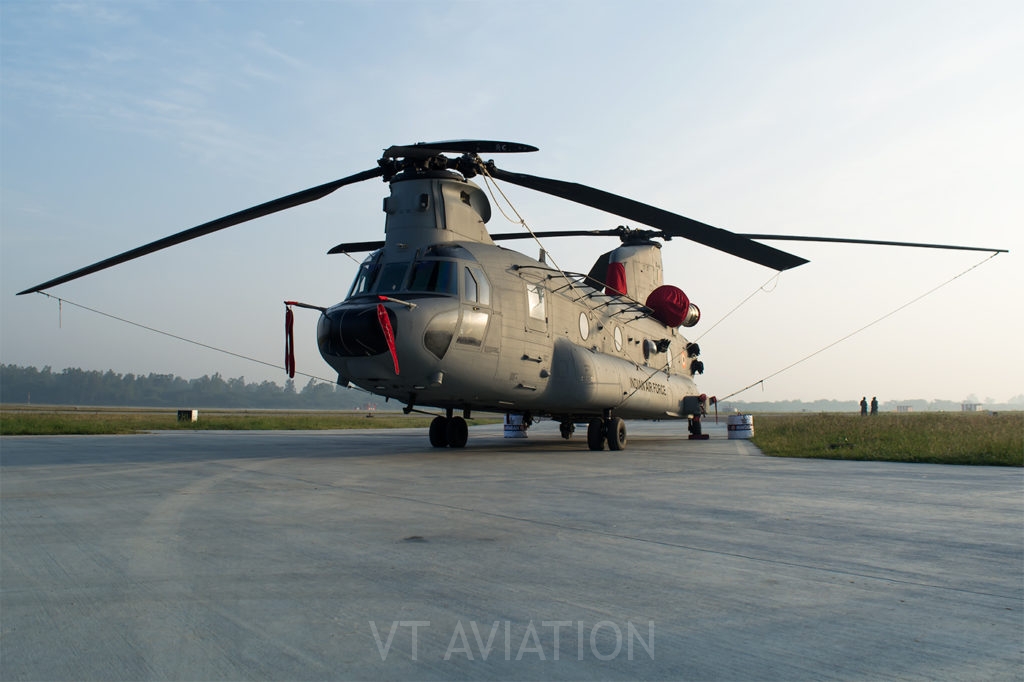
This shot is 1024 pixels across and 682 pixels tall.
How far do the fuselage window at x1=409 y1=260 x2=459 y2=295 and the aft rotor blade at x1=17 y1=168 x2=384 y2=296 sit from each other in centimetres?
214

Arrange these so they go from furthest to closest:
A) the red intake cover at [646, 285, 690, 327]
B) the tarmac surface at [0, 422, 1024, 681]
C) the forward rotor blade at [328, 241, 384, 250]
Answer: the red intake cover at [646, 285, 690, 327] < the forward rotor blade at [328, 241, 384, 250] < the tarmac surface at [0, 422, 1024, 681]

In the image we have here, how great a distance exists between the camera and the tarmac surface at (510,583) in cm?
286

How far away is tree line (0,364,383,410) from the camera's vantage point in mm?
152500

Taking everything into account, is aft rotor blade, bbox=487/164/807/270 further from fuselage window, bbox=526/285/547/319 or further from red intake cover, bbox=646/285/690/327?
red intake cover, bbox=646/285/690/327

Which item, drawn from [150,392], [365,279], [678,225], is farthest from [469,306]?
[150,392]

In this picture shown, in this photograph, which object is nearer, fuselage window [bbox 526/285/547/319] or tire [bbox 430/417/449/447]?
fuselage window [bbox 526/285/547/319]

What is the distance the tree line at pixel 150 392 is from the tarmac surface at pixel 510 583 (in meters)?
140

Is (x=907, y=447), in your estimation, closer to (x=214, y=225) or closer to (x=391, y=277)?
(x=391, y=277)

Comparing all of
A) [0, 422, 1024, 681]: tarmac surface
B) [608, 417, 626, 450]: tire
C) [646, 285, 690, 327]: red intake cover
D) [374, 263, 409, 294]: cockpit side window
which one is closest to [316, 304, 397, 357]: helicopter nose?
[374, 263, 409, 294]: cockpit side window

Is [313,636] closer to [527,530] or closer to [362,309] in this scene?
[527,530]

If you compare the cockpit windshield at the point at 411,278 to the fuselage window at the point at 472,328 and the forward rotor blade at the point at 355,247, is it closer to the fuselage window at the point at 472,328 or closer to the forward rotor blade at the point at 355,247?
the fuselage window at the point at 472,328

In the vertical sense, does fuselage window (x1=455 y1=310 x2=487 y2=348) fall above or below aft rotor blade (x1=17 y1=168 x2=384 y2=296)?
below

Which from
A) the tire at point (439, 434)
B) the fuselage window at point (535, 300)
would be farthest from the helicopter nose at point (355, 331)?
the tire at point (439, 434)

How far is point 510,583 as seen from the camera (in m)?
3.99
